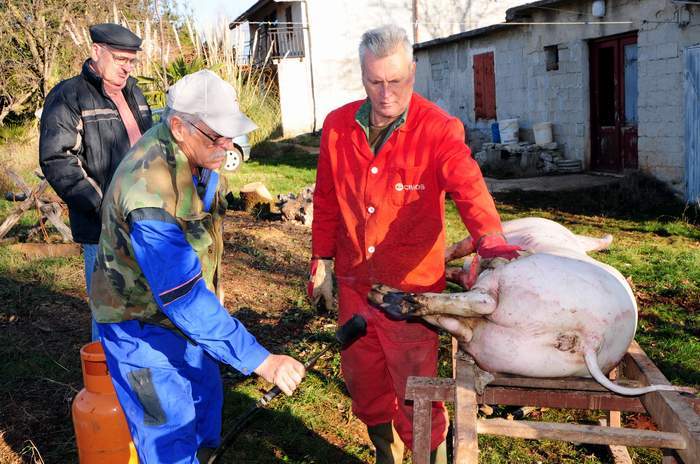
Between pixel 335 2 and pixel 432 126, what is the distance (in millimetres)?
20434

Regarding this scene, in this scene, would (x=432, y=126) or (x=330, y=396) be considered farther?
(x=330, y=396)

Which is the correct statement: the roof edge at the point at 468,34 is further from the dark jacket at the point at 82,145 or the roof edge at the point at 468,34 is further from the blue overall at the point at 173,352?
the blue overall at the point at 173,352

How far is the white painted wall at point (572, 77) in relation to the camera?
959 cm

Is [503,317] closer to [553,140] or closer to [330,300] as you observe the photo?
[330,300]

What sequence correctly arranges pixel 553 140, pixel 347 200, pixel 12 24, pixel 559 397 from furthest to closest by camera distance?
pixel 12 24, pixel 553 140, pixel 347 200, pixel 559 397

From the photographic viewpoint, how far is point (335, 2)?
22078mm

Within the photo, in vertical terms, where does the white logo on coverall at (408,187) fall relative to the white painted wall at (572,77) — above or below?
below

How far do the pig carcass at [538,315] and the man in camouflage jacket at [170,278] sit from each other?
639mm

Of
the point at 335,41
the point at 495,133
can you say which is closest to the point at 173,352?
the point at 495,133

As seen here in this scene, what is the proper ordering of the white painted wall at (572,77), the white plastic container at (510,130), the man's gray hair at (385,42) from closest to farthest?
the man's gray hair at (385,42), the white painted wall at (572,77), the white plastic container at (510,130)

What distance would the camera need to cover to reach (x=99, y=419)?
9.27ft

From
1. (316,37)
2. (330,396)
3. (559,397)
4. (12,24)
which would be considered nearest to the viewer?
(559,397)

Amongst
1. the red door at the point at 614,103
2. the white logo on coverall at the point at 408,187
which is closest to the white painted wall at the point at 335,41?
the red door at the point at 614,103

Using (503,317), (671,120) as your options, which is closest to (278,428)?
(503,317)
